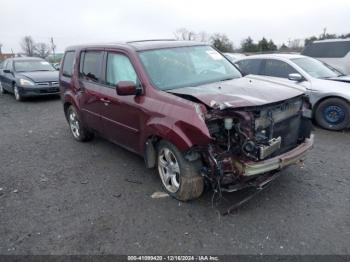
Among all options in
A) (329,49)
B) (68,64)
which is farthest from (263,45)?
(68,64)

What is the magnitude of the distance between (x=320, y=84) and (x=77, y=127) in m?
5.19

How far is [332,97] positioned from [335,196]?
3411 mm

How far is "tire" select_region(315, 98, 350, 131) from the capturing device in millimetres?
6539

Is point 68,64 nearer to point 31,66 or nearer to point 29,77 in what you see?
point 29,77

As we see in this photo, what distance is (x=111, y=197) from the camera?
13.9ft

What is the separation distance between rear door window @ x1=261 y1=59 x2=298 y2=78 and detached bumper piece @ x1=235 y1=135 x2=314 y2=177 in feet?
12.6

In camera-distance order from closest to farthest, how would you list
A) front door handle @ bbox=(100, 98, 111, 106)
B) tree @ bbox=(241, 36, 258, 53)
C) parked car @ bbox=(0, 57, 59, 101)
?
front door handle @ bbox=(100, 98, 111, 106), parked car @ bbox=(0, 57, 59, 101), tree @ bbox=(241, 36, 258, 53)

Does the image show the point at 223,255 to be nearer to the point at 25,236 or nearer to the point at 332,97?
the point at 25,236

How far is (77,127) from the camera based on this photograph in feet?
21.1

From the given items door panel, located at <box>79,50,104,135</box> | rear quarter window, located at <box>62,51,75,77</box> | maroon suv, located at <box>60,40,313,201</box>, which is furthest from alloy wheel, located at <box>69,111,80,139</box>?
maroon suv, located at <box>60,40,313,201</box>

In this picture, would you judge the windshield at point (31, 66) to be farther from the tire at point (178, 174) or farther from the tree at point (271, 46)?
the tree at point (271, 46)

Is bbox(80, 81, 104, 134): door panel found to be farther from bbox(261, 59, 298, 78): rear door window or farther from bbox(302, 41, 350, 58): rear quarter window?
bbox(302, 41, 350, 58): rear quarter window

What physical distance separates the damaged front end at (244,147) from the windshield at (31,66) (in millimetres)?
11085

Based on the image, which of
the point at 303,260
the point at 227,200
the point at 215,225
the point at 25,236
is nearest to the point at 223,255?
the point at 215,225
